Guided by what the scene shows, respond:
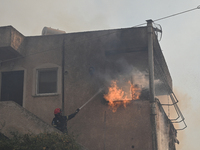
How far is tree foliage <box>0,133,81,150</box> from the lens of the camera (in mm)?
6902

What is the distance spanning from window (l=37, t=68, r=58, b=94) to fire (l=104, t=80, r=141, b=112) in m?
2.36

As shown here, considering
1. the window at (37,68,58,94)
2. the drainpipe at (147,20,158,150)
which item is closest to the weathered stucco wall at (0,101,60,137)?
the window at (37,68,58,94)

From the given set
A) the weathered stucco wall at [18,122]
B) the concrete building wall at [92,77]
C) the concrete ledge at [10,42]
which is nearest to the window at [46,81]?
the concrete building wall at [92,77]

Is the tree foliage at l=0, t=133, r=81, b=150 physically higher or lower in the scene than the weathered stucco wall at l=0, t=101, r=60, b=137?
lower

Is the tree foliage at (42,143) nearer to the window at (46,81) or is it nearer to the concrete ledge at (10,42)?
the window at (46,81)

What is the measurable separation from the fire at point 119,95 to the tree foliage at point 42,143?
3.04 metres

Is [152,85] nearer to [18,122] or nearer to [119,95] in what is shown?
[119,95]

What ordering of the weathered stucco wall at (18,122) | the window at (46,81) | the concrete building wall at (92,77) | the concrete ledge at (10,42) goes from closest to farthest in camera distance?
the weathered stucco wall at (18,122) → the concrete building wall at (92,77) → the concrete ledge at (10,42) → the window at (46,81)

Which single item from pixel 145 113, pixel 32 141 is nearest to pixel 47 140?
pixel 32 141

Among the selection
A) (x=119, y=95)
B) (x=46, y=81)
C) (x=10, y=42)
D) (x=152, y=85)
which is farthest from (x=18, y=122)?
(x=152, y=85)

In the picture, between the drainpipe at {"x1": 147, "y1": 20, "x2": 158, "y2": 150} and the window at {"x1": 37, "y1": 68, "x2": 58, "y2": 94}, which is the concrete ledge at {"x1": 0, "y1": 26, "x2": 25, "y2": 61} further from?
the drainpipe at {"x1": 147, "y1": 20, "x2": 158, "y2": 150}

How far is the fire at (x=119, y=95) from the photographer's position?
10.1 meters

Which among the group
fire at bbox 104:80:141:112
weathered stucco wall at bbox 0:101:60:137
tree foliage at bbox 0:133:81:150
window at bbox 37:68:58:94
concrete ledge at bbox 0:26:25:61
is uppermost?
concrete ledge at bbox 0:26:25:61

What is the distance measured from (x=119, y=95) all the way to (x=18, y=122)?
3817 millimetres
